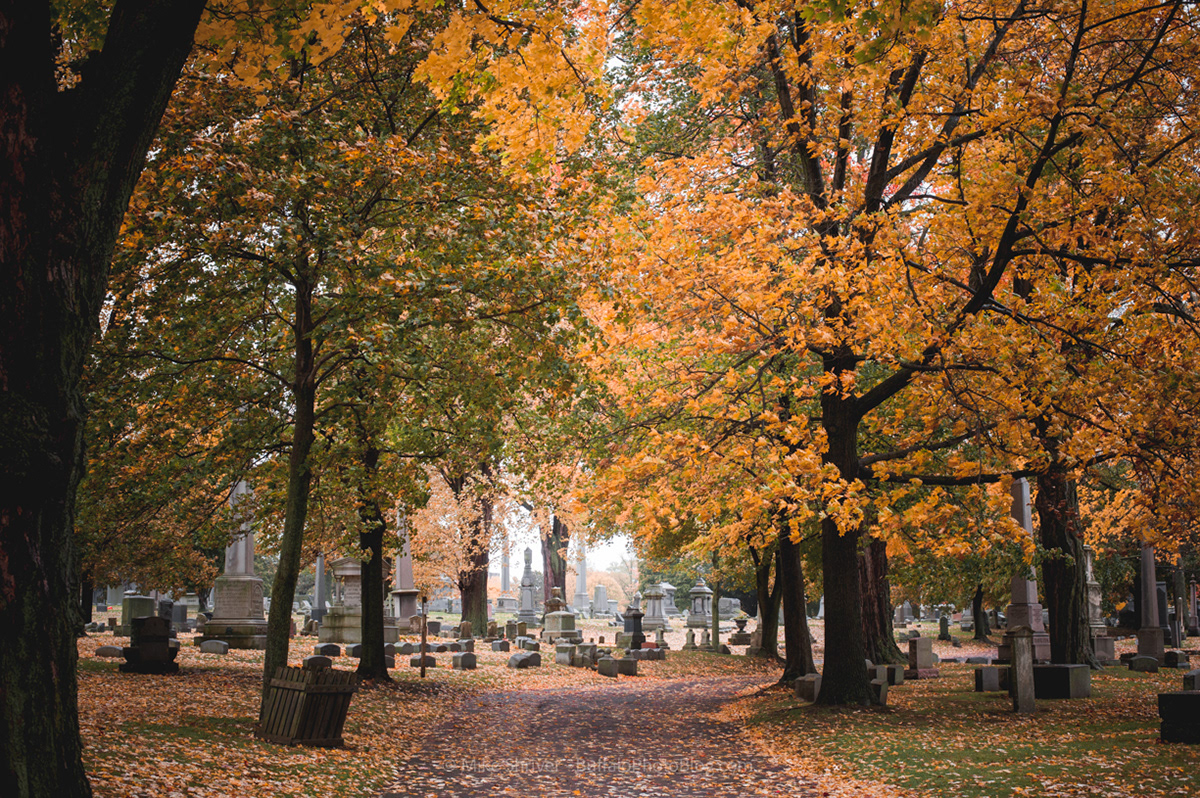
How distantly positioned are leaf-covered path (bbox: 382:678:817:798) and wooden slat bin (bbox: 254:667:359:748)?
1.03m

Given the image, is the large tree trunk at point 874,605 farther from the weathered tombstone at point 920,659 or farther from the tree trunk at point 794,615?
the tree trunk at point 794,615

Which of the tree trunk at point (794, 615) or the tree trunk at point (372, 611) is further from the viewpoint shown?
the tree trunk at point (794, 615)

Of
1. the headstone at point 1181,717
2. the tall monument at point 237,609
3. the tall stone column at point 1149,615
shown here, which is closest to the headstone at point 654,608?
the tall stone column at point 1149,615

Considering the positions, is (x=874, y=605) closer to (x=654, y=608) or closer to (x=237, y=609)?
(x=237, y=609)

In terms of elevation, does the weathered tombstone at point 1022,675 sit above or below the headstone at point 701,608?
above

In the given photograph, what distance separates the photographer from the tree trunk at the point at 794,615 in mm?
19047

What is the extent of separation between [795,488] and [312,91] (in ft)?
23.4

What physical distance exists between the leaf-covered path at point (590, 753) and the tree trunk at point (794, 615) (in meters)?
2.27

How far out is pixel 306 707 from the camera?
32.5 ft

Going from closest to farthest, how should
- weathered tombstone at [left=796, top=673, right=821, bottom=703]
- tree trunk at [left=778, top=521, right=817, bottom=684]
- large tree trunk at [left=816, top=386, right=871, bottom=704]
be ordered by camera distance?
large tree trunk at [left=816, top=386, right=871, bottom=704] < weathered tombstone at [left=796, top=673, right=821, bottom=703] < tree trunk at [left=778, top=521, right=817, bottom=684]

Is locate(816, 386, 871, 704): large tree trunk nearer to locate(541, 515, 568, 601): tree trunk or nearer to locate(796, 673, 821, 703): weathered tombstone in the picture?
locate(796, 673, 821, 703): weathered tombstone

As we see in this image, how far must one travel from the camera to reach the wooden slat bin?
988cm

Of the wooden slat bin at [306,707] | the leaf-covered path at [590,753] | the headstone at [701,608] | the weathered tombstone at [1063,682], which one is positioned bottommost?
the headstone at [701,608]

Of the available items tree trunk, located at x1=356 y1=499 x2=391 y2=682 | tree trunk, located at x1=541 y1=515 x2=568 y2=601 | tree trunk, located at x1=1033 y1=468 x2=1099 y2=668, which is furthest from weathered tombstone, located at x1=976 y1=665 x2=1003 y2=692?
tree trunk, located at x1=541 y1=515 x2=568 y2=601
